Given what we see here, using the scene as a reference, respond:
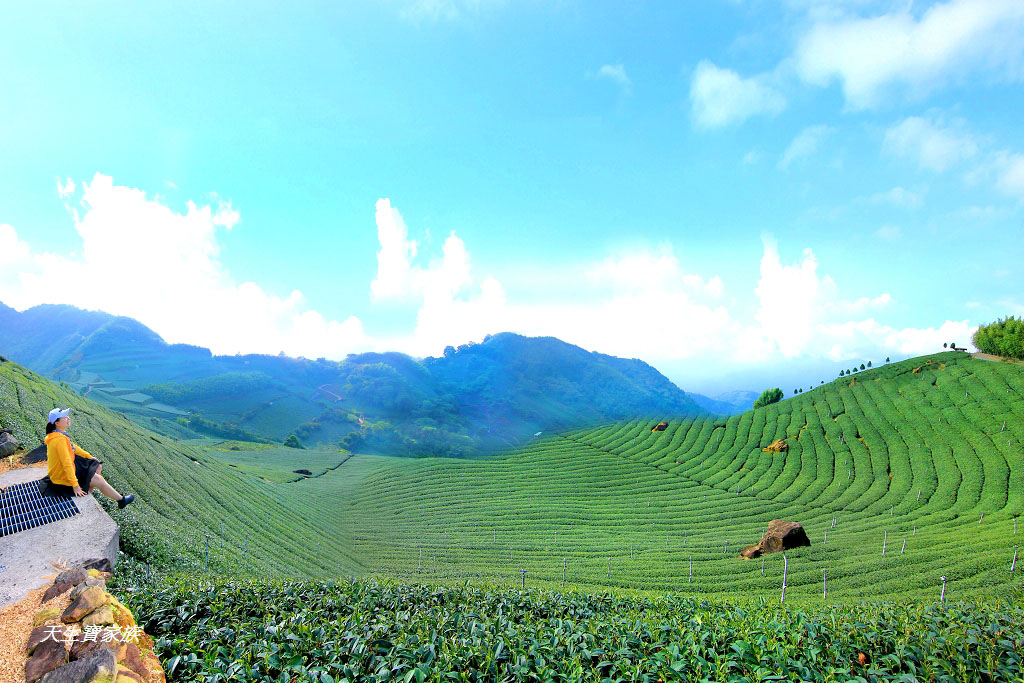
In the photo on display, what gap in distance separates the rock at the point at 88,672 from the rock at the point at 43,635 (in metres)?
1.20

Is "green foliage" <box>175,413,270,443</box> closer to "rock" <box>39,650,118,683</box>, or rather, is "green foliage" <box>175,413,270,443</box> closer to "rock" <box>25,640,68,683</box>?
"rock" <box>25,640,68,683</box>

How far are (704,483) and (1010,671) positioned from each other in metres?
53.1

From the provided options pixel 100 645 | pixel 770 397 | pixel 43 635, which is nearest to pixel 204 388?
pixel 770 397

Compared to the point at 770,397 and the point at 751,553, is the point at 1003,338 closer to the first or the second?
the point at 770,397

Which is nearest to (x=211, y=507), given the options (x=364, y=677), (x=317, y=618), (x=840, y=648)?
(x=317, y=618)

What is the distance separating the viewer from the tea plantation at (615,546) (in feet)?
21.7

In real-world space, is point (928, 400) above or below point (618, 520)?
above

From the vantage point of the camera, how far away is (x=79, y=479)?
37.8 feet

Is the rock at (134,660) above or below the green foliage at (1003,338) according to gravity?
below

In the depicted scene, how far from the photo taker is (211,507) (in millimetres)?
26469

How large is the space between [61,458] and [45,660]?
→ 22.2 feet

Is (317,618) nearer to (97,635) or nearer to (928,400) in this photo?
(97,635)

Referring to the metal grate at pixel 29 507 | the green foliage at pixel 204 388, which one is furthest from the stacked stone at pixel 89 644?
the green foliage at pixel 204 388

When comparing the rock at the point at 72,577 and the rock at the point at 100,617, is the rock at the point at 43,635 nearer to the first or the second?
the rock at the point at 100,617
